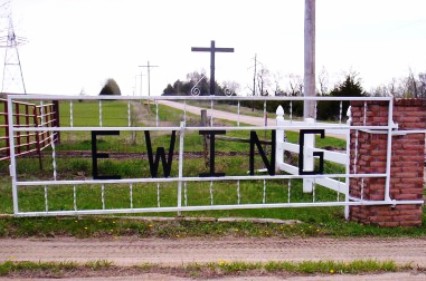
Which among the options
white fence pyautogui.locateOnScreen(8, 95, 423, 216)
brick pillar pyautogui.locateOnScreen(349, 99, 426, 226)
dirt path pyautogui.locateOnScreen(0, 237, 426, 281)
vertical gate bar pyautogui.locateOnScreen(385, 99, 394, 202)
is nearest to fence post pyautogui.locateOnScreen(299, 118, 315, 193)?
white fence pyautogui.locateOnScreen(8, 95, 423, 216)

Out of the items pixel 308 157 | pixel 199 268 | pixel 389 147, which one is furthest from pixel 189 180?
pixel 308 157

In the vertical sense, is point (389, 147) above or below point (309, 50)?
below

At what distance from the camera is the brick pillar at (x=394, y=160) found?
637 cm

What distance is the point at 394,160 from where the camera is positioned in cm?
642

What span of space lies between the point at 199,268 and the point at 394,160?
325 cm

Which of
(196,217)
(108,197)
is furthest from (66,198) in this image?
(196,217)

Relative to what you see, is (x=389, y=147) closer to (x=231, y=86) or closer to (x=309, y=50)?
(x=309, y=50)

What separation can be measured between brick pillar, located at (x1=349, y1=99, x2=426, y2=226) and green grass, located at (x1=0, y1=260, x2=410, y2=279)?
65.0 inches

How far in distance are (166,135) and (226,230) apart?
8.07 meters

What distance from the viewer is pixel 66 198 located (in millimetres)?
7738

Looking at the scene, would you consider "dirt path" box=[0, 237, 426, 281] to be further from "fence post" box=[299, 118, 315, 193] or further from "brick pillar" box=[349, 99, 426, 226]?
"fence post" box=[299, 118, 315, 193]

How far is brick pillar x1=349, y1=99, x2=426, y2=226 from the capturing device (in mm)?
6367

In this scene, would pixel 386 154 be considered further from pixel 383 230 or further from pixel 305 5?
pixel 305 5

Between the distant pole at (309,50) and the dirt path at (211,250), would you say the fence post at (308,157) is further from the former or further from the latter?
the dirt path at (211,250)
